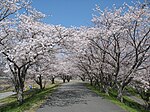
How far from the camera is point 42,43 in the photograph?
1433 centimetres

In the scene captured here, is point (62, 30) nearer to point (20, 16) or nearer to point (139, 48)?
point (20, 16)

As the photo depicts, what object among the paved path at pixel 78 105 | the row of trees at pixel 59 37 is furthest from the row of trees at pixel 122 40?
the paved path at pixel 78 105

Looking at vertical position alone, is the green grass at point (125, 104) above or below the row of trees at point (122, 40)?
below

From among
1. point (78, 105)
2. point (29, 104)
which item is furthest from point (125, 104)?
point (29, 104)

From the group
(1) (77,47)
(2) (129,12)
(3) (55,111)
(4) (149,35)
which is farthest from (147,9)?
(3) (55,111)

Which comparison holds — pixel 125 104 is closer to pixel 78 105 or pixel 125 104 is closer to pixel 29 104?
pixel 78 105

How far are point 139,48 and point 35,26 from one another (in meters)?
9.29

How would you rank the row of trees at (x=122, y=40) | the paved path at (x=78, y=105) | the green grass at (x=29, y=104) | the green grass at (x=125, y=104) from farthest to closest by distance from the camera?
the row of trees at (x=122, y=40), the green grass at (x=125, y=104), the green grass at (x=29, y=104), the paved path at (x=78, y=105)

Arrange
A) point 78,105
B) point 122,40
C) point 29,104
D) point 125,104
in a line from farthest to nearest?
point 122,40 < point 125,104 < point 29,104 < point 78,105

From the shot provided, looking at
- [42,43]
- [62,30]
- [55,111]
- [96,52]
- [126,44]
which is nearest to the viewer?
[55,111]

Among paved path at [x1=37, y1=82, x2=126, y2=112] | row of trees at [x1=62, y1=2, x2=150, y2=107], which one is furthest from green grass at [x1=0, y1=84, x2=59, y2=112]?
row of trees at [x1=62, y1=2, x2=150, y2=107]

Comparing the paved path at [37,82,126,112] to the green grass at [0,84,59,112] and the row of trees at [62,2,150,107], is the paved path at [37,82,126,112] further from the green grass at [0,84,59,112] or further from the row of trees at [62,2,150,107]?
the row of trees at [62,2,150,107]

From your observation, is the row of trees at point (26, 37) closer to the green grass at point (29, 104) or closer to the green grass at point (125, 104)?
the green grass at point (29, 104)

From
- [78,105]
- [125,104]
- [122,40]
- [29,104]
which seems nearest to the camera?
[78,105]
